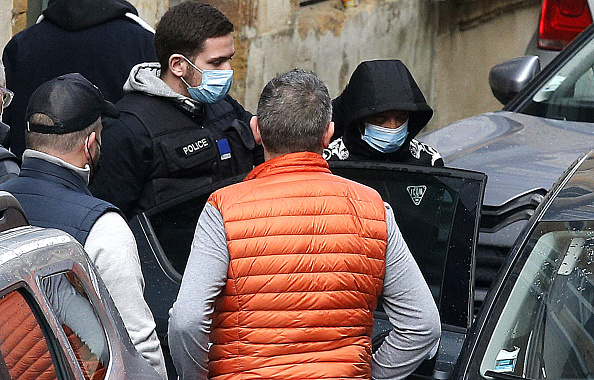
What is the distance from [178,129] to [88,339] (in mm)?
1951

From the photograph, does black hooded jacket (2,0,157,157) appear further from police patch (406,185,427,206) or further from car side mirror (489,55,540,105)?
car side mirror (489,55,540,105)

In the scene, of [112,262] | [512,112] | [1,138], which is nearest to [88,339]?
[112,262]

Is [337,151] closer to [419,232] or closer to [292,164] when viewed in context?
[419,232]

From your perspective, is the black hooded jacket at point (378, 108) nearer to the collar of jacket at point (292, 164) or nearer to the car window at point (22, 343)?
the collar of jacket at point (292, 164)

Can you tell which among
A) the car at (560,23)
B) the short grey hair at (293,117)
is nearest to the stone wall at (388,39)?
the car at (560,23)

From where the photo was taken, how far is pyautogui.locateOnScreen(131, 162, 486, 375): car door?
3.35m

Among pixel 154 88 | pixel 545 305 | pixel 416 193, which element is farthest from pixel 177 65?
pixel 545 305

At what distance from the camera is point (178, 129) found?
4.20 meters

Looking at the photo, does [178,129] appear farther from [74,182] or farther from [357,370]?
[357,370]

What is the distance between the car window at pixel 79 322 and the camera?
7.30 feet

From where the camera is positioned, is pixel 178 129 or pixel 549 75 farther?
pixel 549 75

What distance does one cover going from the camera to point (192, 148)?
420 cm

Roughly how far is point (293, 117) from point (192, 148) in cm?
148

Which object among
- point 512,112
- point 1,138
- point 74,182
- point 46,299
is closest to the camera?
point 46,299
